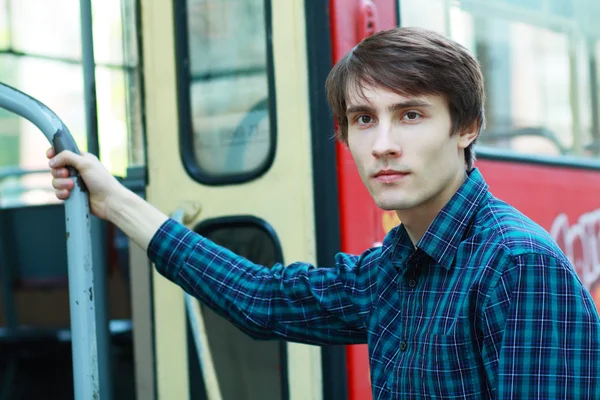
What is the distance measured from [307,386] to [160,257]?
1.85ft

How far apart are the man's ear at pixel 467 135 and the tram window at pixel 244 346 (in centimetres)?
77

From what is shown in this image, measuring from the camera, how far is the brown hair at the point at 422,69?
5.19 ft

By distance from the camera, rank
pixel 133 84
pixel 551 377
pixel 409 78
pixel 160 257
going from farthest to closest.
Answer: pixel 133 84 → pixel 160 257 → pixel 409 78 → pixel 551 377

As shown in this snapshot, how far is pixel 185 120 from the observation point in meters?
2.44

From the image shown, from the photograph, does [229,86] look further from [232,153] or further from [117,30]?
[117,30]

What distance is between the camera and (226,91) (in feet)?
7.87

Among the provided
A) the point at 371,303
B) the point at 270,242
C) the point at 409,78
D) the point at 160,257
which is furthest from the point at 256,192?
the point at 409,78

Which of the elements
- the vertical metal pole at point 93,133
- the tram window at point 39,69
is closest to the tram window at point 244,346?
the vertical metal pole at point 93,133

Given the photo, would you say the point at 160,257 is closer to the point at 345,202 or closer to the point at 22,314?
the point at 345,202

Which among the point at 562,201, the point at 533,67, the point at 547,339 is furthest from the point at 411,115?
the point at 533,67

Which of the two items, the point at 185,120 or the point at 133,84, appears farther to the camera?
the point at 133,84

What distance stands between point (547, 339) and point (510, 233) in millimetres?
181

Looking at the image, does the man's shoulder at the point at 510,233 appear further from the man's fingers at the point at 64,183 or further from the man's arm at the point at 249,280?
the man's fingers at the point at 64,183

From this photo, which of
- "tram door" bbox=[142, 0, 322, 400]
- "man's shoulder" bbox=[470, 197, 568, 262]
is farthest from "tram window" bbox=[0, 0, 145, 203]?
"man's shoulder" bbox=[470, 197, 568, 262]
